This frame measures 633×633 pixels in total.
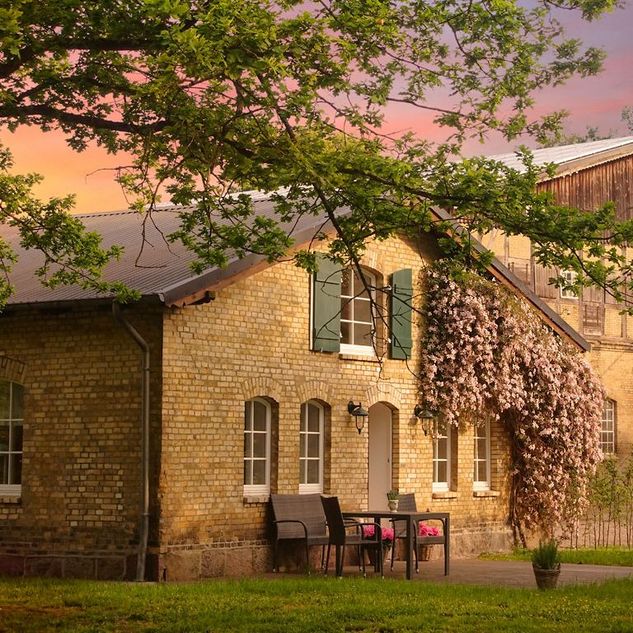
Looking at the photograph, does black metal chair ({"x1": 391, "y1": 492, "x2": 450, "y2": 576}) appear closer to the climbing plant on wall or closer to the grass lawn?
the climbing plant on wall

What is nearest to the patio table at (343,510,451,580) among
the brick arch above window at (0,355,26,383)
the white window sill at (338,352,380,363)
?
the white window sill at (338,352,380,363)

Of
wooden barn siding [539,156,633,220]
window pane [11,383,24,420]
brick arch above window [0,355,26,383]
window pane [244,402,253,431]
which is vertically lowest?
window pane [244,402,253,431]

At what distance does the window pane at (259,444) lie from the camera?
19.7 metres

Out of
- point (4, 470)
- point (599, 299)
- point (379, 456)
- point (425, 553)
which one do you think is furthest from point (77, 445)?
point (599, 299)

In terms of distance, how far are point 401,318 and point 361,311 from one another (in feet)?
2.42

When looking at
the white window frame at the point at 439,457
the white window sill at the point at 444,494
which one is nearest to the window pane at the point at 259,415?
the white window frame at the point at 439,457

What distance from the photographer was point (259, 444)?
1983cm

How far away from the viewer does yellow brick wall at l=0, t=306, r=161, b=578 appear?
1816cm

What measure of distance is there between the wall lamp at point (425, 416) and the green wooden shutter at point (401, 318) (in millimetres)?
905

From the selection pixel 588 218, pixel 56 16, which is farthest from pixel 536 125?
pixel 56 16

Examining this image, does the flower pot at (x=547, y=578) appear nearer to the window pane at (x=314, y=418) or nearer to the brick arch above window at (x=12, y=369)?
the window pane at (x=314, y=418)

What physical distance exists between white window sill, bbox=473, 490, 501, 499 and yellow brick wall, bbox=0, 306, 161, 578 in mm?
7535

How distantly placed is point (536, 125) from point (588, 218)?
3835 millimetres

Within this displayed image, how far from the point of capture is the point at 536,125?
1823 centimetres
